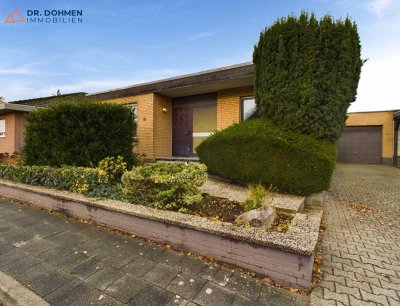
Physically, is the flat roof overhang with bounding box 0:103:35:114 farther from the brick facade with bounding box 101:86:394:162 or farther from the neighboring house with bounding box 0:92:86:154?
the brick facade with bounding box 101:86:394:162

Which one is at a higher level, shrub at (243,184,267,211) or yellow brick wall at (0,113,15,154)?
yellow brick wall at (0,113,15,154)

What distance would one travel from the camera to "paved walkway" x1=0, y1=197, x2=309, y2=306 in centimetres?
217

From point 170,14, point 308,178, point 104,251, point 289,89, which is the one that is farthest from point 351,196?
point 170,14

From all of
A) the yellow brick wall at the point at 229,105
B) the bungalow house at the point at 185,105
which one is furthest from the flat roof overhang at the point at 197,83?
the yellow brick wall at the point at 229,105

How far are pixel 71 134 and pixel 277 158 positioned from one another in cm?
561

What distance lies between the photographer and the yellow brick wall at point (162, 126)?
9812mm

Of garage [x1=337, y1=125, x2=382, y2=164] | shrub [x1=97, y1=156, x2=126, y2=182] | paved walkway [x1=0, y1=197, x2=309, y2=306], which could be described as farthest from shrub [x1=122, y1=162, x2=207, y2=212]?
garage [x1=337, y1=125, x2=382, y2=164]

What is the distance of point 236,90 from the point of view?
8.63m

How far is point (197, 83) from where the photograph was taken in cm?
839

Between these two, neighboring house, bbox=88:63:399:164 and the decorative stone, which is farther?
neighboring house, bbox=88:63:399:164

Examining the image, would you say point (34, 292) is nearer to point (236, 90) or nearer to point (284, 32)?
point (284, 32)

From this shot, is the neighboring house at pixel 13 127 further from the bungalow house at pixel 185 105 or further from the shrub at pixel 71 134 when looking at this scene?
the shrub at pixel 71 134

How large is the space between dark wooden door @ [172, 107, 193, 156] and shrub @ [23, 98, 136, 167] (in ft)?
13.5

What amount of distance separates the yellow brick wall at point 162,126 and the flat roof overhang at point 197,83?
42 centimetres
